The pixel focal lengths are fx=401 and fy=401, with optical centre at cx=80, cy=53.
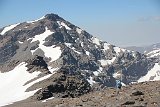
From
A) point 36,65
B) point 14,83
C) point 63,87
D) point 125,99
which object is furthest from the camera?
point 36,65

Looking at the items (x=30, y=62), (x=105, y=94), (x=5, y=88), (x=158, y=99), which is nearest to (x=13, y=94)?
(x=5, y=88)

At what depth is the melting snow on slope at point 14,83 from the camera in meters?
106

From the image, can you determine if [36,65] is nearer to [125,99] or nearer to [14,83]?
[14,83]

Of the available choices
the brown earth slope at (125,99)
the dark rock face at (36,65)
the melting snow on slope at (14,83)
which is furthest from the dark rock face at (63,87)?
the brown earth slope at (125,99)

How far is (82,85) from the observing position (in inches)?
3949

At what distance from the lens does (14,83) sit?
12738cm

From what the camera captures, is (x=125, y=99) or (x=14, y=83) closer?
(x=125, y=99)

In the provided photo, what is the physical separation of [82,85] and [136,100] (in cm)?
6157

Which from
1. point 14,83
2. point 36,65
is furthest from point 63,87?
point 36,65

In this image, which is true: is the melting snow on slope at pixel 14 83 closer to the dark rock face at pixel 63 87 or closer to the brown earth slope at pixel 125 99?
the dark rock face at pixel 63 87

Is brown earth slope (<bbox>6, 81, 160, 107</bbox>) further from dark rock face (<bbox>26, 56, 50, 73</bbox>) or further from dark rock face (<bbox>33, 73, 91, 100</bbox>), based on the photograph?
dark rock face (<bbox>26, 56, 50, 73</bbox>)

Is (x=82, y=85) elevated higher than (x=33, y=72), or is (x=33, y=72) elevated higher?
(x=33, y=72)

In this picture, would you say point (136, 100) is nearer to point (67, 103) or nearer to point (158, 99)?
point (158, 99)

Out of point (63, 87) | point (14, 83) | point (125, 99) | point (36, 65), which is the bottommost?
point (125, 99)
